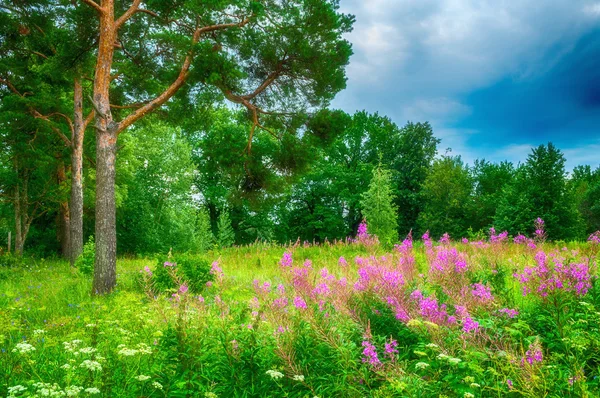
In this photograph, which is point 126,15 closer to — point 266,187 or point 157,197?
point 266,187

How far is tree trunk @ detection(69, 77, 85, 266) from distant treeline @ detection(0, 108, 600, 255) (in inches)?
80.4

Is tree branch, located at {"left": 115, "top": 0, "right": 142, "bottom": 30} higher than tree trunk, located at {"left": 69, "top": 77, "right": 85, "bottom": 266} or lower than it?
higher

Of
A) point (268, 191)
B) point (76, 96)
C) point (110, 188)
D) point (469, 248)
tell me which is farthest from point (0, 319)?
point (76, 96)

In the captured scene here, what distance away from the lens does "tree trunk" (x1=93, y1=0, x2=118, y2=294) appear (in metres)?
8.59

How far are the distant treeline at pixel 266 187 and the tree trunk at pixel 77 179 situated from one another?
2.04 metres

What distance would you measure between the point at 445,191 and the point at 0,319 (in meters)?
31.4

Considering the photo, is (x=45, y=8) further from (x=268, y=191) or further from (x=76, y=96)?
(x=268, y=191)

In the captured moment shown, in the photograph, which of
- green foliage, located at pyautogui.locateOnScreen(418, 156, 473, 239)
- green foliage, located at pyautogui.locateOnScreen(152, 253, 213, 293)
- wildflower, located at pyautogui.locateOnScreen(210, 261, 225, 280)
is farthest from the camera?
green foliage, located at pyautogui.locateOnScreen(418, 156, 473, 239)

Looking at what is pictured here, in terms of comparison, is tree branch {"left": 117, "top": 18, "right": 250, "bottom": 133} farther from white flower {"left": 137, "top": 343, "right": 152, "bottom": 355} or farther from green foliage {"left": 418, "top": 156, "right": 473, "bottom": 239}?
green foliage {"left": 418, "top": 156, "right": 473, "bottom": 239}

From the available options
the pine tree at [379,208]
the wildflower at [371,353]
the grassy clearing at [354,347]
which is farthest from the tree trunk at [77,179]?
the pine tree at [379,208]

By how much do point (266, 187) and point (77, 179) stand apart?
738cm

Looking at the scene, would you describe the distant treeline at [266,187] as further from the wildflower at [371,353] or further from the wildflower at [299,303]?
the wildflower at [371,353]

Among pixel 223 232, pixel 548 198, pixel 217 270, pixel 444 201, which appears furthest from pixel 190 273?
pixel 444 201

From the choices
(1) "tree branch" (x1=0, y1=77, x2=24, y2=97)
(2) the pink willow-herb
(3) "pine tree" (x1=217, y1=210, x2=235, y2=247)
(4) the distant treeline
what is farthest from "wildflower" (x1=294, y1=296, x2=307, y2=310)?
(1) "tree branch" (x1=0, y1=77, x2=24, y2=97)
